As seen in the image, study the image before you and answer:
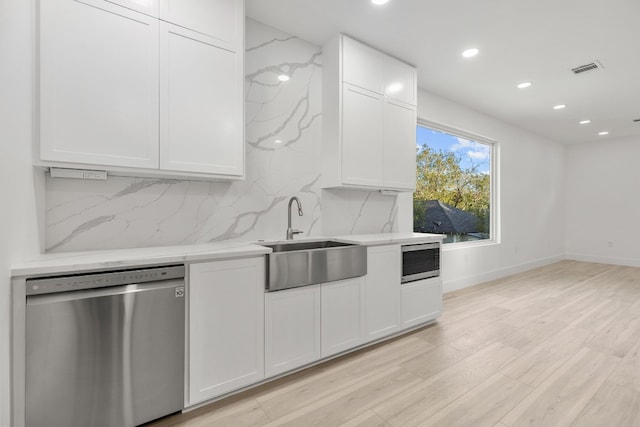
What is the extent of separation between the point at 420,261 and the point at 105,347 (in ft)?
8.55

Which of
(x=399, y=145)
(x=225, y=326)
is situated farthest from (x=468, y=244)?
(x=225, y=326)

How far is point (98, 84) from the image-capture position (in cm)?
173

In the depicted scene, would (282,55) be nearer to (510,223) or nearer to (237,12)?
(237,12)

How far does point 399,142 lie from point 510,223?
3.69 m

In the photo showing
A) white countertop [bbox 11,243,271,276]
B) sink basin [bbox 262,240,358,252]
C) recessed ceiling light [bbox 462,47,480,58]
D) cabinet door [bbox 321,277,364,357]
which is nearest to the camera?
white countertop [bbox 11,243,271,276]

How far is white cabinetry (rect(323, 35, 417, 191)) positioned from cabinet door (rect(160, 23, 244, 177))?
988 mm

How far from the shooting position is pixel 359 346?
259cm

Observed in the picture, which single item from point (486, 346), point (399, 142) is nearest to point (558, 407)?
point (486, 346)

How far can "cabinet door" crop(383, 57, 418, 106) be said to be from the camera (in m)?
3.16

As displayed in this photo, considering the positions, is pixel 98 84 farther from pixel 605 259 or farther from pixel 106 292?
pixel 605 259

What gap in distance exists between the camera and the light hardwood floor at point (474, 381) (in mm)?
1783

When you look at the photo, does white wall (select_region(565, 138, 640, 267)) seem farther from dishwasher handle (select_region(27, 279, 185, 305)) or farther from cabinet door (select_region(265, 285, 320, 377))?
dishwasher handle (select_region(27, 279, 185, 305))

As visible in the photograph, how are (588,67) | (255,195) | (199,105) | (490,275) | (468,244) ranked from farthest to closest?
(490,275)
(468,244)
(588,67)
(255,195)
(199,105)

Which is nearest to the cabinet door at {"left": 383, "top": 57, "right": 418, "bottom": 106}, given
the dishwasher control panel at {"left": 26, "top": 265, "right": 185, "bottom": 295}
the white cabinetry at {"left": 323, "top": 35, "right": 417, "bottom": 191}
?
the white cabinetry at {"left": 323, "top": 35, "right": 417, "bottom": 191}
